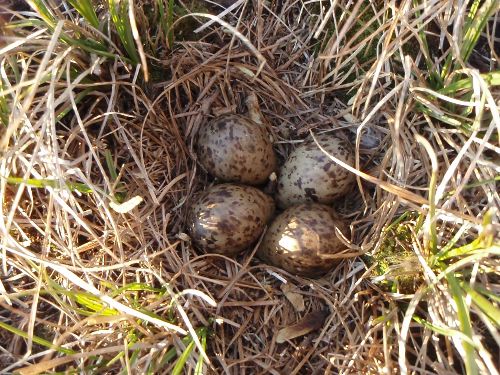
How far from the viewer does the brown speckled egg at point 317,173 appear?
1786mm

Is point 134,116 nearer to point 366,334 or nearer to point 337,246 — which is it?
point 337,246

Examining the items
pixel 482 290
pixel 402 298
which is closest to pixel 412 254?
pixel 402 298

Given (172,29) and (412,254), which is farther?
(172,29)

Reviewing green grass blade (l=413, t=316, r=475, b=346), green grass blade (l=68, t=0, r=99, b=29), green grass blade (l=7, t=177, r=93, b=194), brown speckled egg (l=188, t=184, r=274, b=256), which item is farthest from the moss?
green grass blade (l=68, t=0, r=99, b=29)

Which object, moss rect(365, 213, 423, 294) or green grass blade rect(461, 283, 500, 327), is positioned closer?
green grass blade rect(461, 283, 500, 327)

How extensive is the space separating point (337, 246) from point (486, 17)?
877mm

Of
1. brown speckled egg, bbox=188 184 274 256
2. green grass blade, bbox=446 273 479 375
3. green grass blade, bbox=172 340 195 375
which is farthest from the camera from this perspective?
brown speckled egg, bbox=188 184 274 256

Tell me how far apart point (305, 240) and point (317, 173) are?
26 cm

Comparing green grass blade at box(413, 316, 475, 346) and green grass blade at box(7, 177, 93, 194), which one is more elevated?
green grass blade at box(7, 177, 93, 194)

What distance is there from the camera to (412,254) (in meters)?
1.65

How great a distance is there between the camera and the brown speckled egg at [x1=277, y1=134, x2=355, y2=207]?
179 cm

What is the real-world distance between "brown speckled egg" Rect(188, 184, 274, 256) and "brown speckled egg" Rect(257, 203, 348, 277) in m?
0.08

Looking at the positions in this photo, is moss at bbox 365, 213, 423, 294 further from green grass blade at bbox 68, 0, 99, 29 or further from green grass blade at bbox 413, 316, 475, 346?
green grass blade at bbox 68, 0, 99, 29

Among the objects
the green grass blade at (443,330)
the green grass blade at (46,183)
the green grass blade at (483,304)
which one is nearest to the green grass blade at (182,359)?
the green grass blade at (46,183)
